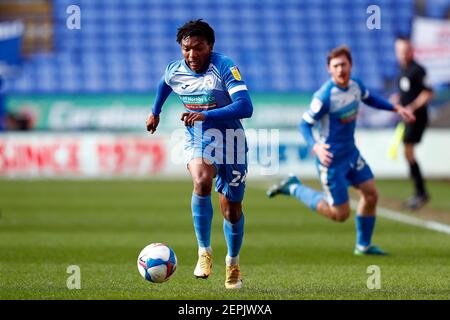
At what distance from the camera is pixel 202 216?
23.5 ft

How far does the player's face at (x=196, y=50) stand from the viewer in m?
7.00

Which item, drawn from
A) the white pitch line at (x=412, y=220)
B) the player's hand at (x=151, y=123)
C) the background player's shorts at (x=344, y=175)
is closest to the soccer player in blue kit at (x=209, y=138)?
the player's hand at (x=151, y=123)

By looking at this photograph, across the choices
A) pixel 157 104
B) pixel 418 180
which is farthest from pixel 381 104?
pixel 418 180

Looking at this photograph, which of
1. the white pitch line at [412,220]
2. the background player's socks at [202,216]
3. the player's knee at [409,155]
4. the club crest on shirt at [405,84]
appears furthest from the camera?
the club crest on shirt at [405,84]

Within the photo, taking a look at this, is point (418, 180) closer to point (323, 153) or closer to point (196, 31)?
point (323, 153)

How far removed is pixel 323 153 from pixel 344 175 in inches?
→ 23.9

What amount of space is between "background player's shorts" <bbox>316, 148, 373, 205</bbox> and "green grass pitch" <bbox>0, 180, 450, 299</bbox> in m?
0.60

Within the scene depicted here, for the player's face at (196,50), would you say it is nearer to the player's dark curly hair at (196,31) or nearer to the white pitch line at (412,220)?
the player's dark curly hair at (196,31)

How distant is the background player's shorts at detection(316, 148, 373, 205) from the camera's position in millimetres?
9523

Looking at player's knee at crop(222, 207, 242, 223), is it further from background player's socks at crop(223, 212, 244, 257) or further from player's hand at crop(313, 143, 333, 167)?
player's hand at crop(313, 143, 333, 167)

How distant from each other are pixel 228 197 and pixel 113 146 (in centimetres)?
1516

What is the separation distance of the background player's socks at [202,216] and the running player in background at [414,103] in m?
7.77

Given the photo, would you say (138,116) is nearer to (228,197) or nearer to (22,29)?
(22,29)

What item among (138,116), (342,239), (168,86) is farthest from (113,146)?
(168,86)
